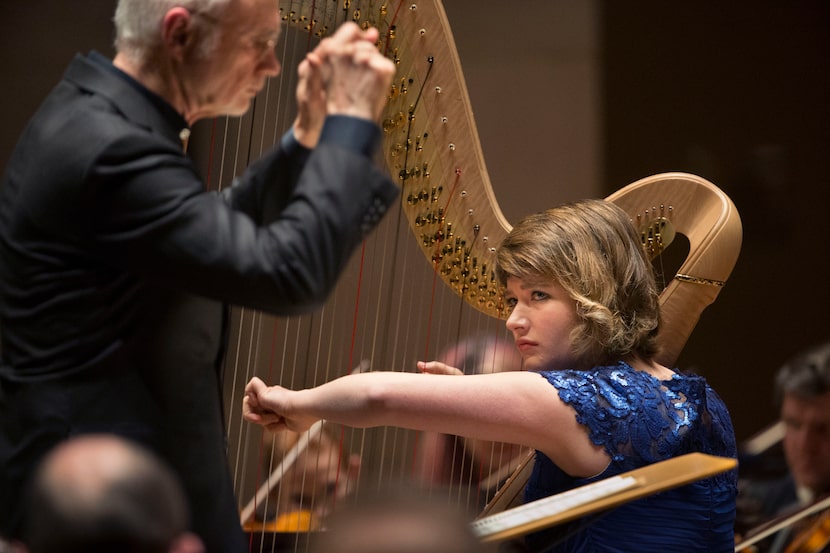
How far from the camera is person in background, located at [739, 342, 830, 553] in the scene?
11.0 ft

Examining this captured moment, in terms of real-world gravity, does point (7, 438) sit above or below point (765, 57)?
below

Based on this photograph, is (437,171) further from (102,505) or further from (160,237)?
(102,505)

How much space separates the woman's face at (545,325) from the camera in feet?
7.20

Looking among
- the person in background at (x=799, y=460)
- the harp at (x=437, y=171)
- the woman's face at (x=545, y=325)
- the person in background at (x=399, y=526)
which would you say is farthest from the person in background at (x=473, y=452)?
the person in background at (x=399, y=526)

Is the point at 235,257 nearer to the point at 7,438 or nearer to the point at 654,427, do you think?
the point at 7,438

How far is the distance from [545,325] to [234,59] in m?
0.95

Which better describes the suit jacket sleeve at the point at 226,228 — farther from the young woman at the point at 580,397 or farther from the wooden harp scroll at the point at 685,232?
the wooden harp scroll at the point at 685,232

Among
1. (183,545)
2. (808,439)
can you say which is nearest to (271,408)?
(183,545)

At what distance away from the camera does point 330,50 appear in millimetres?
1436

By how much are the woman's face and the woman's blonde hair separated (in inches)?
0.7

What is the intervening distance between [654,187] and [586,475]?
786 millimetres

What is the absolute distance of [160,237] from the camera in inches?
52.0

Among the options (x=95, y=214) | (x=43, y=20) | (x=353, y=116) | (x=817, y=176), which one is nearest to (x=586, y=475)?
(x=353, y=116)

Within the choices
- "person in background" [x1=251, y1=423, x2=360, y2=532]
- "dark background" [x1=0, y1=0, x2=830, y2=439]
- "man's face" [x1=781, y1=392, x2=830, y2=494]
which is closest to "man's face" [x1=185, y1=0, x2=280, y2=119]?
"person in background" [x1=251, y1=423, x2=360, y2=532]
